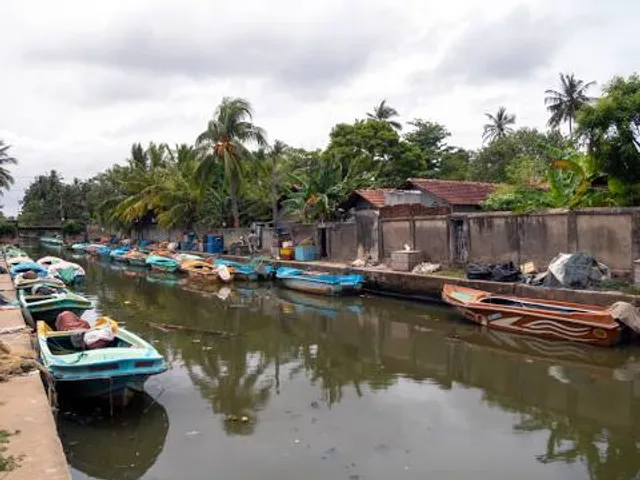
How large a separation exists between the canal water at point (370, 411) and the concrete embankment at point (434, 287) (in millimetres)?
1777

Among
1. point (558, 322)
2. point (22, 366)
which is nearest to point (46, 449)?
point (22, 366)

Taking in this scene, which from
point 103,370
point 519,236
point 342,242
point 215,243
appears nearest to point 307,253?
point 342,242

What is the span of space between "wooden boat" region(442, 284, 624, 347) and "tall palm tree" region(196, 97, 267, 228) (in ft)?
59.8

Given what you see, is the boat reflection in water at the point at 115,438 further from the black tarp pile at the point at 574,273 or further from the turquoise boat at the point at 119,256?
the turquoise boat at the point at 119,256

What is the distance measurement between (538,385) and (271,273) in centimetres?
1545

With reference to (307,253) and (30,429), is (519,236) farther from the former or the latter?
(30,429)

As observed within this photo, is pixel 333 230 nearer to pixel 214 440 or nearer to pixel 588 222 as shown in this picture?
pixel 588 222

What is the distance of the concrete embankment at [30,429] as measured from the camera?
5020 mm

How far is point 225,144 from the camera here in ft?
100

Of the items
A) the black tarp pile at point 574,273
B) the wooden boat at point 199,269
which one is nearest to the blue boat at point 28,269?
the wooden boat at point 199,269

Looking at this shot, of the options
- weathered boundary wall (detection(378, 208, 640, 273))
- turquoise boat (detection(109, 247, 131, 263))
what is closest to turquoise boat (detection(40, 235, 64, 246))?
turquoise boat (detection(109, 247, 131, 263))

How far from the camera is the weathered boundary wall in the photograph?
14.5 m

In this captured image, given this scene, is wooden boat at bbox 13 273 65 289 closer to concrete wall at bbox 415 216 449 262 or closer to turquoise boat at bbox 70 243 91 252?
concrete wall at bbox 415 216 449 262

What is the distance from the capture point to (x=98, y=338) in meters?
9.38
